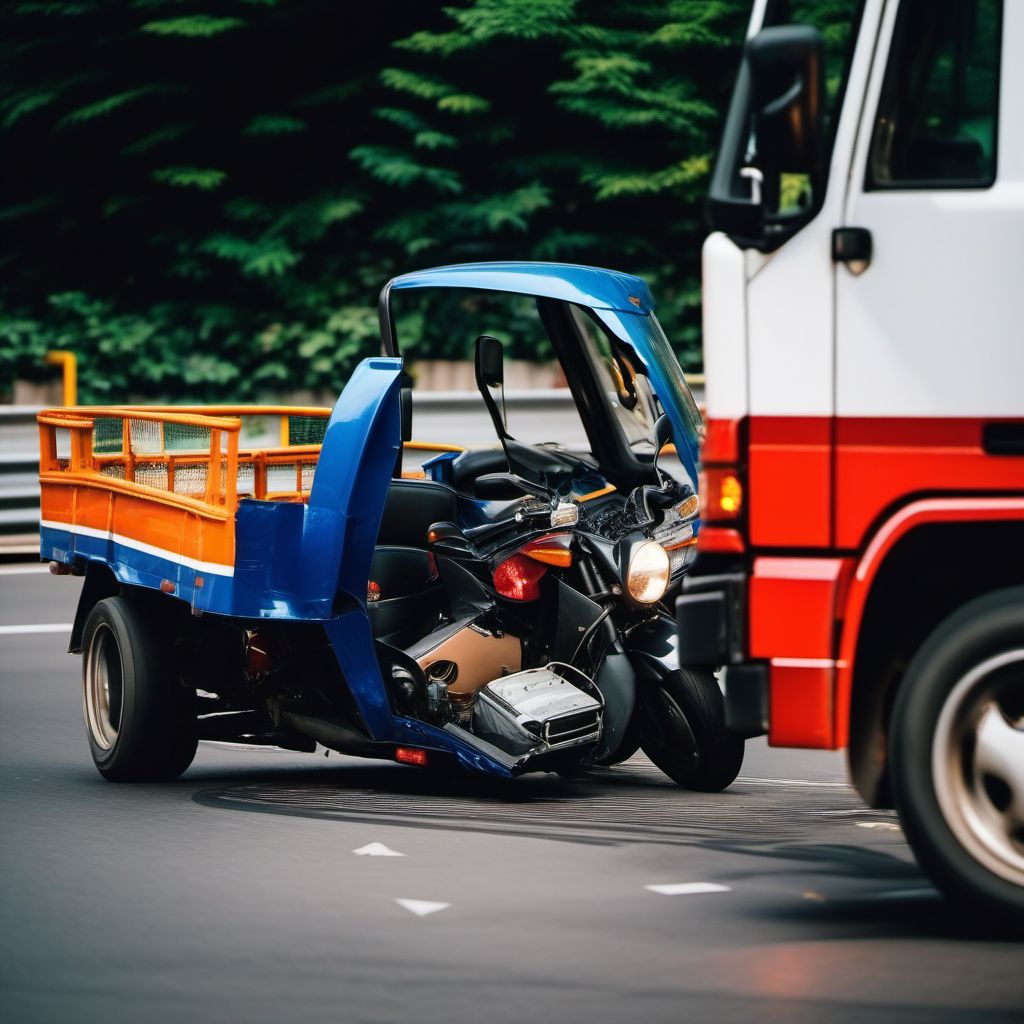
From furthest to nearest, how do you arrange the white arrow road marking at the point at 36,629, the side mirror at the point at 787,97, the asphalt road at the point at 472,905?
the white arrow road marking at the point at 36,629, the side mirror at the point at 787,97, the asphalt road at the point at 472,905

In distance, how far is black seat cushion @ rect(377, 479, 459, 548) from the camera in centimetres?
847

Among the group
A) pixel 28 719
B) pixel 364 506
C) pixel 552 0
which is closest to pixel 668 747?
pixel 364 506

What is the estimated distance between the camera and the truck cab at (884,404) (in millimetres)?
5598

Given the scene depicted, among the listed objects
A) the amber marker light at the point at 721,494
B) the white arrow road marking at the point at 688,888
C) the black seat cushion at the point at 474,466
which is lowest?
the white arrow road marking at the point at 688,888

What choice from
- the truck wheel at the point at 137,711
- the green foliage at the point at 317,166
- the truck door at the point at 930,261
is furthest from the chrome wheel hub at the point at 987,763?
the green foliage at the point at 317,166

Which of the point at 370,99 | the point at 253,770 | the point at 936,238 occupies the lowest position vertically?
the point at 253,770

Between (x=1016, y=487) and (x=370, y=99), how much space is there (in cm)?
2161

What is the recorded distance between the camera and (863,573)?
570cm

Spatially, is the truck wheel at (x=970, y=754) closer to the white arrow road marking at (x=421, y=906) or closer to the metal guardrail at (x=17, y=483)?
the white arrow road marking at (x=421, y=906)

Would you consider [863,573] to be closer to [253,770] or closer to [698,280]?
[253,770]

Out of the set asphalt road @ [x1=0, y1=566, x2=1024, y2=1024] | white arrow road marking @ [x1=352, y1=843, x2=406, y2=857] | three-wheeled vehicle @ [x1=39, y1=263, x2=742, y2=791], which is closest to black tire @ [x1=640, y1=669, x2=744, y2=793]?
three-wheeled vehicle @ [x1=39, y1=263, x2=742, y2=791]

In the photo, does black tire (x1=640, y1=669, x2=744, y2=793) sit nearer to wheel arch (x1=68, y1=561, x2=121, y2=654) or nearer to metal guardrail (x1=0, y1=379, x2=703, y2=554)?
wheel arch (x1=68, y1=561, x2=121, y2=654)

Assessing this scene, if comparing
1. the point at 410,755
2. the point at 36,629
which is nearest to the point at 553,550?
the point at 410,755

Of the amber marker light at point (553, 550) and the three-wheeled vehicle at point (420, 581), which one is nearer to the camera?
the three-wheeled vehicle at point (420, 581)
